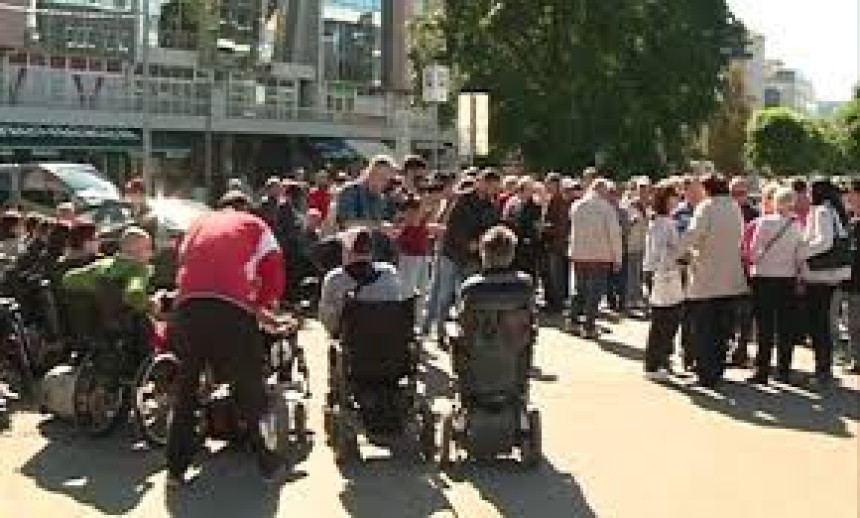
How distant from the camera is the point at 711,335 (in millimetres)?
12594

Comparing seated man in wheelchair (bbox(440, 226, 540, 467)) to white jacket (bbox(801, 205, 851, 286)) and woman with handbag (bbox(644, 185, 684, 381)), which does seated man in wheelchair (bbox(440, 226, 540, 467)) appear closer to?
woman with handbag (bbox(644, 185, 684, 381))

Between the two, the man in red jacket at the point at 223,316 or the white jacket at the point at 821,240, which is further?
the white jacket at the point at 821,240

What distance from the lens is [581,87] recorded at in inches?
1887

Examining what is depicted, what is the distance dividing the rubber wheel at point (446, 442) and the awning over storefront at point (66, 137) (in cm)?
4238

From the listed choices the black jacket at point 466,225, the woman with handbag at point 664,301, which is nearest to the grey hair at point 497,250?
the woman with handbag at point 664,301

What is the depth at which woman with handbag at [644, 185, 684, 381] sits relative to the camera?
13.0 m

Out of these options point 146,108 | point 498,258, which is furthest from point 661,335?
point 146,108

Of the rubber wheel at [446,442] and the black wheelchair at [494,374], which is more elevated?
the black wheelchair at [494,374]

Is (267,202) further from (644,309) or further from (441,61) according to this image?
(441,61)

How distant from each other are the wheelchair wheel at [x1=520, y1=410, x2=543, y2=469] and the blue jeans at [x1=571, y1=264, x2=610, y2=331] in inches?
277

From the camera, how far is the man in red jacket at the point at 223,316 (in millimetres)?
8797

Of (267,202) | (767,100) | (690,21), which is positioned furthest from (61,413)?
(767,100)

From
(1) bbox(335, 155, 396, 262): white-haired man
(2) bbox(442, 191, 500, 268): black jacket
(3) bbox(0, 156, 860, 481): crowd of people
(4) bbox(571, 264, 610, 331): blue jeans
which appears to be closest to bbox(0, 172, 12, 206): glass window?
(3) bbox(0, 156, 860, 481): crowd of people

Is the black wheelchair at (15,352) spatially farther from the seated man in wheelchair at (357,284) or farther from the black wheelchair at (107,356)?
the seated man in wheelchair at (357,284)
